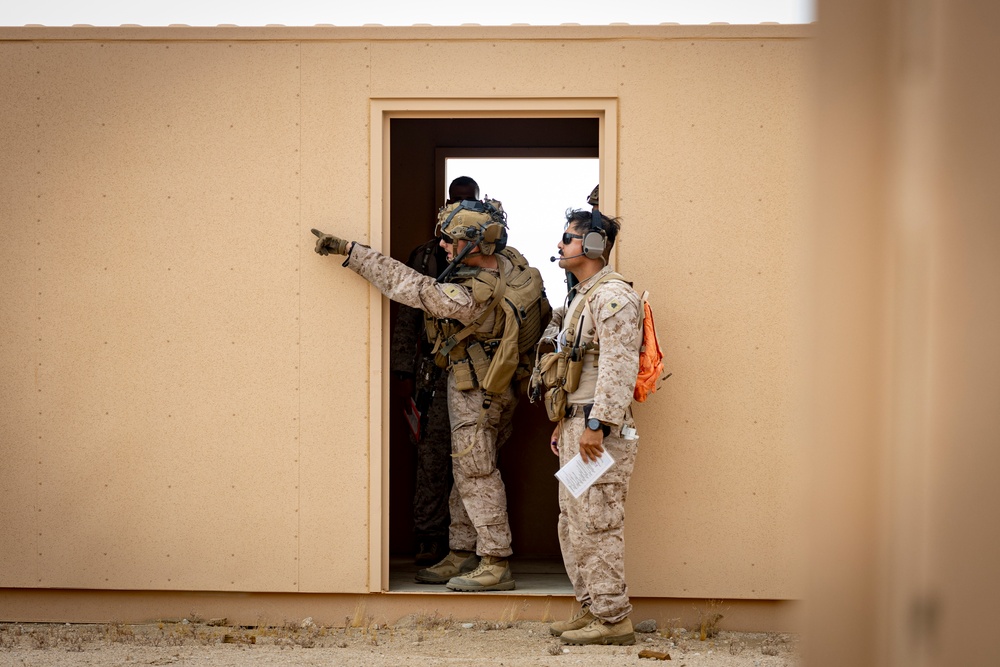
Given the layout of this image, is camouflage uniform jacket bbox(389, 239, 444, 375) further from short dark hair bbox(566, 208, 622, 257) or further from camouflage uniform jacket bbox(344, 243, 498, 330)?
short dark hair bbox(566, 208, 622, 257)

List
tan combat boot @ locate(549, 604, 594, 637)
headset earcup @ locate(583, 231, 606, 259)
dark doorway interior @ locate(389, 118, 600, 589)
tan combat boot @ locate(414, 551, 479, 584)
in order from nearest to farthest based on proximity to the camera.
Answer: headset earcup @ locate(583, 231, 606, 259), tan combat boot @ locate(549, 604, 594, 637), tan combat boot @ locate(414, 551, 479, 584), dark doorway interior @ locate(389, 118, 600, 589)

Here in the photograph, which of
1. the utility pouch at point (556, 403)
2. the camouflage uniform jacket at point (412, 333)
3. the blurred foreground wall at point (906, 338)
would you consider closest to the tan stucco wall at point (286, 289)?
the utility pouch at point (556, 403)

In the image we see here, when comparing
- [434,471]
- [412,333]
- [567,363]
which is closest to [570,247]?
[567,363]

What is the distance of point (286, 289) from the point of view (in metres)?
5.67

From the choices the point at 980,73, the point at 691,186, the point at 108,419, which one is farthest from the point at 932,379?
the point at 108,419

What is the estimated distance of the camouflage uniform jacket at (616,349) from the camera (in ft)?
16.1

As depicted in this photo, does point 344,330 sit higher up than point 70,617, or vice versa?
point 344,330

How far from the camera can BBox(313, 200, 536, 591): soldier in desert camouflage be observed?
5766mm

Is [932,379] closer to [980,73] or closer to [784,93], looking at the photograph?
[980,73]

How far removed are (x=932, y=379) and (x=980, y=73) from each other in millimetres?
368

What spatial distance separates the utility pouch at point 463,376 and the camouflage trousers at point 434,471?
0.68 m

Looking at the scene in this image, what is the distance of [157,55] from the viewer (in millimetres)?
5715

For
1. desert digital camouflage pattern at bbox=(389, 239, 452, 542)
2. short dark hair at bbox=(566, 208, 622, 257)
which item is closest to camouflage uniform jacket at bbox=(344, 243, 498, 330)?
short dark hair at bbox=(566, 208, 622, 257)

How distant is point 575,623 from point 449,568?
109 centimetres
